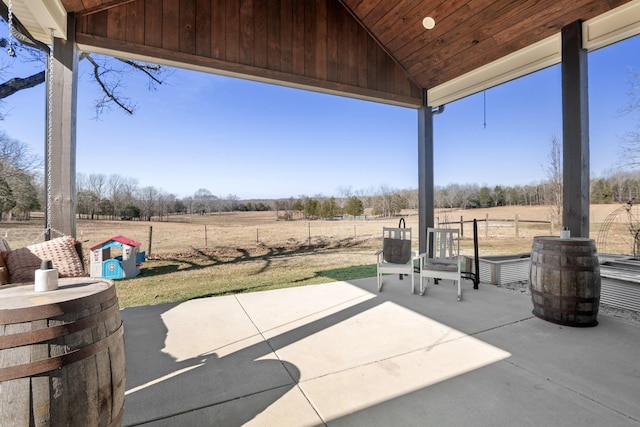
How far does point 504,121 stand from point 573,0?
181 inches

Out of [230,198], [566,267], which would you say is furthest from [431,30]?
[230,198]

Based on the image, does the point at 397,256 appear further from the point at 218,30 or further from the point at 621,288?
the point at 218,30

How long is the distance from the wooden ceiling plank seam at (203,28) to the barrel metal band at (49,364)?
3088mm

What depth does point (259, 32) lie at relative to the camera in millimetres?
3412

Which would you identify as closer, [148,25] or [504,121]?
[148,25]

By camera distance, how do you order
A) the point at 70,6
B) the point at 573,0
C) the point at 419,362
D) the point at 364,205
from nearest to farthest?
the point at 419,362, the point at 70,6, the point at 573,0, the point at 364,205

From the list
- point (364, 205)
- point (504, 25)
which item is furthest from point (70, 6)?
point (364, 205)

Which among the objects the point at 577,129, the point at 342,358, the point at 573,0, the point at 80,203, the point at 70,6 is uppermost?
the point at 573,0

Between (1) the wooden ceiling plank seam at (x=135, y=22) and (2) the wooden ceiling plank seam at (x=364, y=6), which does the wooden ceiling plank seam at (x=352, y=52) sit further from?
(1) the wooden ceiling plank seam at (x=135, y=22)

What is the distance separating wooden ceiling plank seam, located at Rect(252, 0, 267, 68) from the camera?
133 inches

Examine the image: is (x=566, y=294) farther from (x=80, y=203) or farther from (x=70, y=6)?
(x=80, y=203)

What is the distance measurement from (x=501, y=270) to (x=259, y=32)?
4.38 metres

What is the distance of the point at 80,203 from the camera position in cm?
451

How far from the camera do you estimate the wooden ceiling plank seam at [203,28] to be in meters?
3.12
